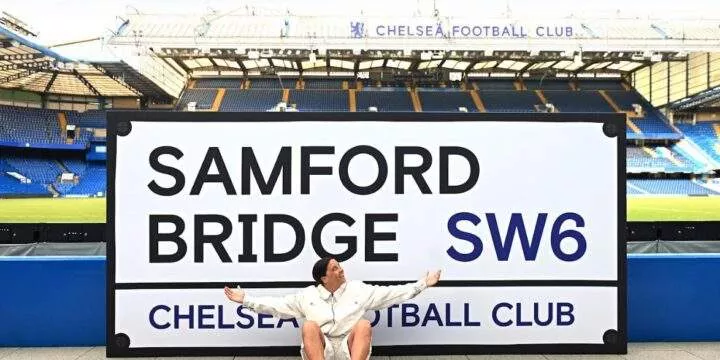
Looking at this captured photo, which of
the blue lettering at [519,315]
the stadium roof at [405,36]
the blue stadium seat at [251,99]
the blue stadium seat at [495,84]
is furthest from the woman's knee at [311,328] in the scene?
the blue stadium seat at [495,84]

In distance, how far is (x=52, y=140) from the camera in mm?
39219

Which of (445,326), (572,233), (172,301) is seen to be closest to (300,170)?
(172,301)

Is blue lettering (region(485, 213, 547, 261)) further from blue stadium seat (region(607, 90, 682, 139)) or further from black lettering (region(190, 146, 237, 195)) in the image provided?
blue stadium seat (region(607, 90, 682, 139))

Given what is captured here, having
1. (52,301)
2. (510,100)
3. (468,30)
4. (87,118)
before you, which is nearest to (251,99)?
(87,118)

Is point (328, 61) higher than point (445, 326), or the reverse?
point (328, 61)

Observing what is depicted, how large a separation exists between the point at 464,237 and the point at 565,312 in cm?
77

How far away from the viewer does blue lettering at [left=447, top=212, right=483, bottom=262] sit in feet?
10.6

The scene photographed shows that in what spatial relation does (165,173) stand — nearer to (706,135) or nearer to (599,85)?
(599,85)

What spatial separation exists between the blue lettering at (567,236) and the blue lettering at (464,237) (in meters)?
0.46

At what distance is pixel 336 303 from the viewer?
2.87 meters

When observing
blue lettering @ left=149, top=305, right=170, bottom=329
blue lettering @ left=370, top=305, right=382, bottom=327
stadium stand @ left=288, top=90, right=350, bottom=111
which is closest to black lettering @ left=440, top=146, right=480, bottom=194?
blue lettering @ left=370, top=305, right=382, bottom=327

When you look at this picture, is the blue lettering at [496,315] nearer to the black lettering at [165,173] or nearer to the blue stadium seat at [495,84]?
the black lettering at [165,173]

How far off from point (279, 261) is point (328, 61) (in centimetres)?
3653

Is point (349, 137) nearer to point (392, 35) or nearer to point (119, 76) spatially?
point (392, 35)
